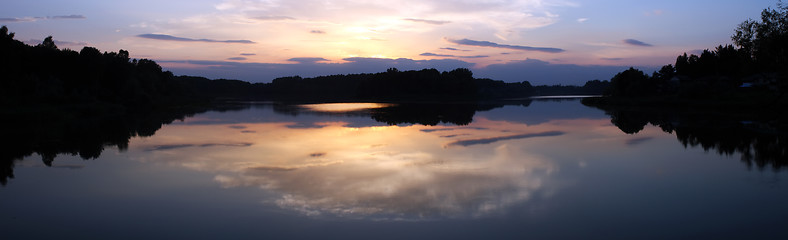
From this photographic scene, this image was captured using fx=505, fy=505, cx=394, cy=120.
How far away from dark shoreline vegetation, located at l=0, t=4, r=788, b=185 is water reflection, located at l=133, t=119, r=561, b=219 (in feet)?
15.7

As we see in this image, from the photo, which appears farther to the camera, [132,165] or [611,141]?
[611,141]

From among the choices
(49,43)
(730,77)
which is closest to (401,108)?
(49,43)

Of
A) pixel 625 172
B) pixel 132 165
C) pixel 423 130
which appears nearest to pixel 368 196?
pixel 625 172

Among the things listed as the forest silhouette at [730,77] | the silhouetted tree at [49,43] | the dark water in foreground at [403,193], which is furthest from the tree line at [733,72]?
the silhouetted tree at [49,43]

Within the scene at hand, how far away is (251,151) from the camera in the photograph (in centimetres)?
1628

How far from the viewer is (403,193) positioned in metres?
9.82

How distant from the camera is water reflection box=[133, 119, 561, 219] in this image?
29.5ft

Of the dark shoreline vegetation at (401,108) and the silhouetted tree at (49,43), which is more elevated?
the silhouetted tree at (49,43)

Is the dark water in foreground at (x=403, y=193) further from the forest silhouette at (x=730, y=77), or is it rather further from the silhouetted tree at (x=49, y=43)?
the silhouetted tree at (x=49, y=43)

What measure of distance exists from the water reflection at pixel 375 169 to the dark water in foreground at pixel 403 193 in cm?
5

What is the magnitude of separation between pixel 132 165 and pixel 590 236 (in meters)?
Answer: 11.9

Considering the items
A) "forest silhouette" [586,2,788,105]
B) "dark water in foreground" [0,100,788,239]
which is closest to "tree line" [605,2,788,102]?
"forest silhouette" [586,2,788,105]

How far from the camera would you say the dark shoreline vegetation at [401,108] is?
1941 centimetres

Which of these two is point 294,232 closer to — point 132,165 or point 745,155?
point 132,165
